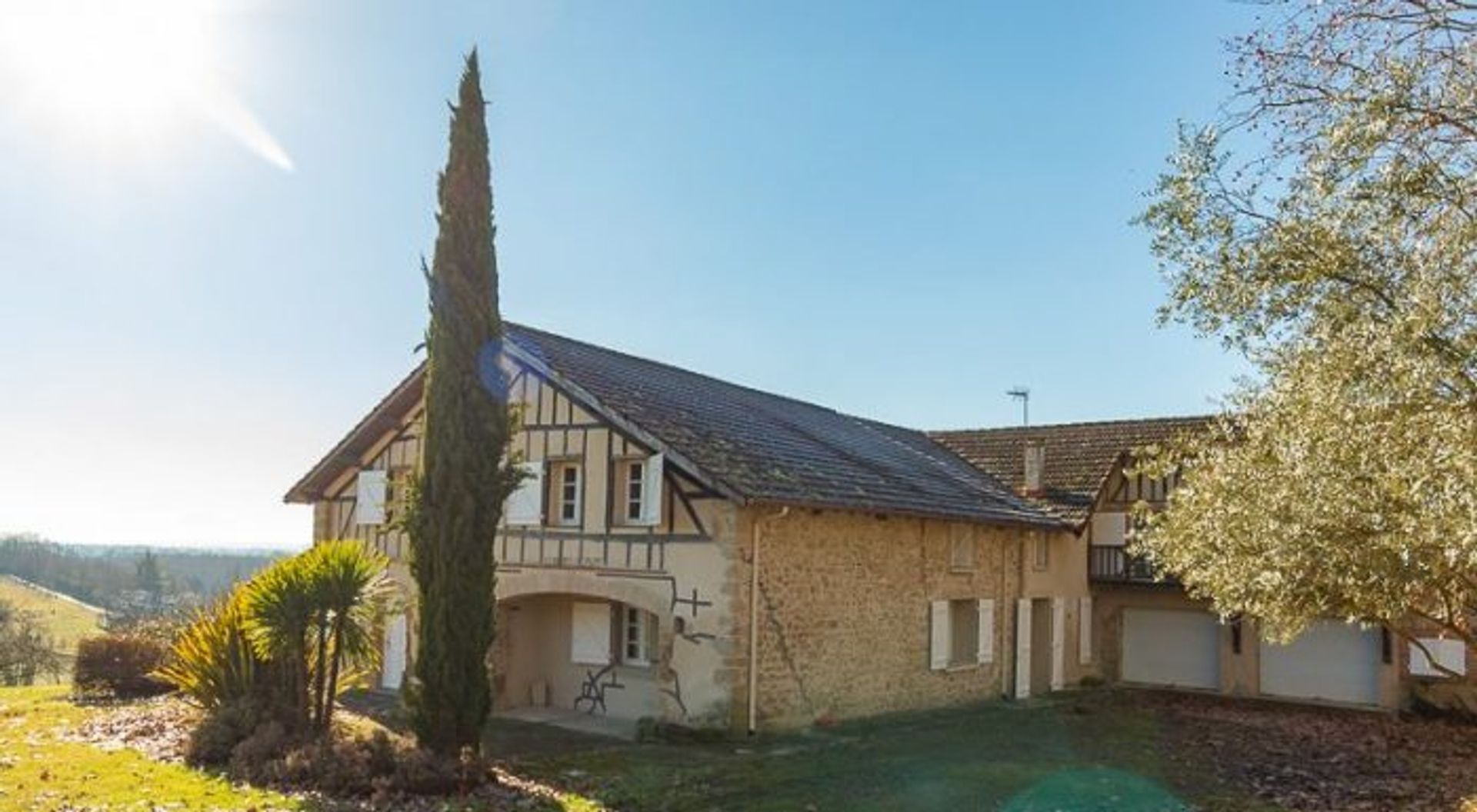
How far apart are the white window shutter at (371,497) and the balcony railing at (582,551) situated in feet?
8.31

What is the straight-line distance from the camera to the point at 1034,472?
22.2m

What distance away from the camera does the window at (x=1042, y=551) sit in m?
20.5

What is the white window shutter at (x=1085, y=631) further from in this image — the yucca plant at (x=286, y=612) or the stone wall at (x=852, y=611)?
the yucca plant at (x=286, y=612)

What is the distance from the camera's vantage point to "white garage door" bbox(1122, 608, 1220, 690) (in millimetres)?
21625

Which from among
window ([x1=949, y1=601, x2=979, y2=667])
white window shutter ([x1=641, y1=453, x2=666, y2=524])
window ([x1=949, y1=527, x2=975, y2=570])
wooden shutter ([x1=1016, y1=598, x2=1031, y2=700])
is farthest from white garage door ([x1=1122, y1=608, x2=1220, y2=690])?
white window shutter ([x1=641, y1=453, x2=666, y2=524])

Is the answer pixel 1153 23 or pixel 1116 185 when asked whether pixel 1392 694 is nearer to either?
pixel 1116 185

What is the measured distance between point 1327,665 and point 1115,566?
404cm

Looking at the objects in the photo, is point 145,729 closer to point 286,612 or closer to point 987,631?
point 286,612

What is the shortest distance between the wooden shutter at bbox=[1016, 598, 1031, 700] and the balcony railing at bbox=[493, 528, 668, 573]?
7972mm

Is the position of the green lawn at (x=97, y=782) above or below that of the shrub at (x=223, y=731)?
below

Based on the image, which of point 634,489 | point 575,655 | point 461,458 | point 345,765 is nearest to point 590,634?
point 575,655

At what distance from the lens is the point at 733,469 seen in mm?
14016

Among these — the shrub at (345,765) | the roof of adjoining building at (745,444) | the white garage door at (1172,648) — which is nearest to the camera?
the shrub at (345,765)

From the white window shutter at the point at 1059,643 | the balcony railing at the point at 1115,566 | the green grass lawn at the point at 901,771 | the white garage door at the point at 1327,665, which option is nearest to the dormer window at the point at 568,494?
the green grass lawn at the point at 901,771
